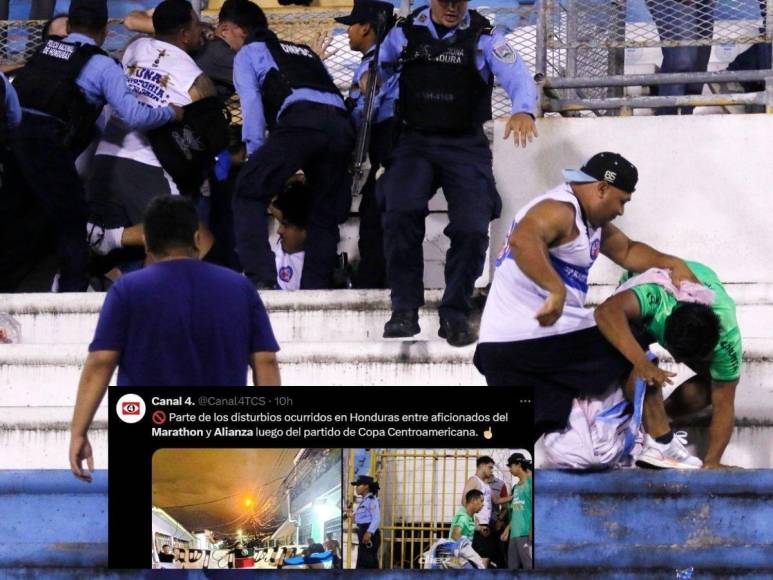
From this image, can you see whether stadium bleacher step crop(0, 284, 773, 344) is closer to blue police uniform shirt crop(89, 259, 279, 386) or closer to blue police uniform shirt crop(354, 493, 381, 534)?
blue police uniform shirt crop(354, 493, 381, 534)

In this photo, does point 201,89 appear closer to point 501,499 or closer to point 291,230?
point 291,230

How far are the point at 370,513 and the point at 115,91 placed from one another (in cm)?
316

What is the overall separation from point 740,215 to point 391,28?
1666 millimetres

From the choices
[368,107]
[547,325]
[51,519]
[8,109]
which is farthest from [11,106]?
[547,325]

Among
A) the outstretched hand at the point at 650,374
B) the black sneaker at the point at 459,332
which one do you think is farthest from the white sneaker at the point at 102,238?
the outstretched hand at the point at 650,374

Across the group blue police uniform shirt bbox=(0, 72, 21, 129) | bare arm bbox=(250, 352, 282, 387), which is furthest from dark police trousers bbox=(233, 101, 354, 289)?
bare arm bbox=(250, 352, 282, 387)

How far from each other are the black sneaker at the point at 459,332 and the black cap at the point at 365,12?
5.18ft

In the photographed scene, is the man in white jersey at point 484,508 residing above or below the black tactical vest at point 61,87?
below

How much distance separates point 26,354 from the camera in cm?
735

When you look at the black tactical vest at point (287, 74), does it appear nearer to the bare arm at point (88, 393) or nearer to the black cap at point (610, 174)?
the black cap at point (610, 174)

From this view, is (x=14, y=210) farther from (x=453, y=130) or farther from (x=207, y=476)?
(x=207, y=476)

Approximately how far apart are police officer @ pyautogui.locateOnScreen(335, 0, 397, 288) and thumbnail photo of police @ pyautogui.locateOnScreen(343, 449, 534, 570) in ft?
8.62

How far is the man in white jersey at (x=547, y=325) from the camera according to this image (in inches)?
246

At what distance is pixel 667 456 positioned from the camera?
6.20 meters
